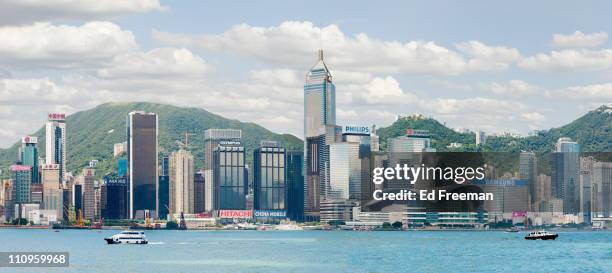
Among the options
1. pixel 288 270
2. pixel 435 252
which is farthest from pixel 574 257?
pixel 288 270

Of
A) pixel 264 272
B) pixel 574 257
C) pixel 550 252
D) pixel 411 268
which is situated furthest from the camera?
pixel 550 252

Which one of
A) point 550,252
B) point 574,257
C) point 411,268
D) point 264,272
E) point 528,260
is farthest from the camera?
point 550,252

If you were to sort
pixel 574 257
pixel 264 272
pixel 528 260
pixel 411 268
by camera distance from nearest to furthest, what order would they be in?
pixel 264 272, pixel 411 268, pixel 528 260, pixel 574 257

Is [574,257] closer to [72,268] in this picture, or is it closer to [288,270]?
[288,270]

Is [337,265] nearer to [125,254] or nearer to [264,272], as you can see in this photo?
[264,272]

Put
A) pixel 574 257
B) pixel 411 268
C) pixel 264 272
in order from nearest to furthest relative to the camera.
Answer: pixel 264 272
pixel 411 268
pixel 574 257

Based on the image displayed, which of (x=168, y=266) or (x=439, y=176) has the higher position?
(x=439, y=176)

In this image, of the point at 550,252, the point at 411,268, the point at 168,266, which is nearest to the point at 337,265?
the point at 411,268

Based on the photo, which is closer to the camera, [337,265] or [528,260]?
[337,265]

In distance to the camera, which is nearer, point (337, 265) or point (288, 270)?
→ point (288, 270)
